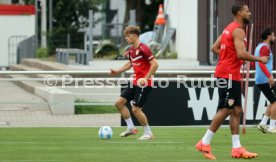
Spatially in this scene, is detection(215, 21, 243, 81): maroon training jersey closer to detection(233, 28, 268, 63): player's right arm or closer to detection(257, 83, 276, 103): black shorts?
detection(233, 28, 268, 63): player's right arm

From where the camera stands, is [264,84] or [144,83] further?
[264,84]

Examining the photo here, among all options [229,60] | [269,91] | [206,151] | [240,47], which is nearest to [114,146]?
[206,151]

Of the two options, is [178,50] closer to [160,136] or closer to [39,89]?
[39,89]

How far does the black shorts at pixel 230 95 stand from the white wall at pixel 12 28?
110ft

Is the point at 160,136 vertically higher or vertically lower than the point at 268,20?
lower

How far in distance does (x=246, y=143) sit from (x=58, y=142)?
3.00m

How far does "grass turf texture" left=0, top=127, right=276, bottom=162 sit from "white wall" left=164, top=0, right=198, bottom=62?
19952 millimetres

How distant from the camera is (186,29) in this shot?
41.0 m

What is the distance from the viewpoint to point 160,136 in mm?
18469

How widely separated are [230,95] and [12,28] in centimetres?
3397

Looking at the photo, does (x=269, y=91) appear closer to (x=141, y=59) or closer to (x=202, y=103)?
(x=202, y=103)

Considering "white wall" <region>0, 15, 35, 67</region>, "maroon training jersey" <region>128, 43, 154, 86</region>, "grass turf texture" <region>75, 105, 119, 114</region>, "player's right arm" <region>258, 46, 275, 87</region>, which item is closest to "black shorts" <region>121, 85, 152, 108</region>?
"maroon training jersey" <region>128, 43, 154, 86</region>

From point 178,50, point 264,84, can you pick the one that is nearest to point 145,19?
point 178,50

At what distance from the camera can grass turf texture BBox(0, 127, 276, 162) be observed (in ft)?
46.9
